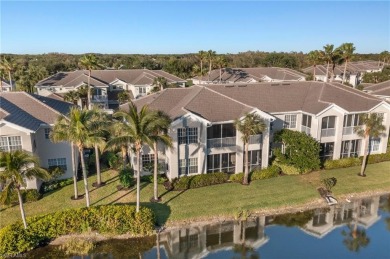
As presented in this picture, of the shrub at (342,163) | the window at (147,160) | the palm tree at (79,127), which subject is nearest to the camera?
the palm tree at (79,127)

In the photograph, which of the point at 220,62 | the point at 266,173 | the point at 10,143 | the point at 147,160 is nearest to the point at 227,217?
the point at 266,173

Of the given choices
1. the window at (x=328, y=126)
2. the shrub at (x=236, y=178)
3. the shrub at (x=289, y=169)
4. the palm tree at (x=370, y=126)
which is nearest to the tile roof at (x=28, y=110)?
the shrub at (x=236, y=178)

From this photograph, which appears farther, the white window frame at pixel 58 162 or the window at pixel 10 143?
the white window frame at pixel 58 162

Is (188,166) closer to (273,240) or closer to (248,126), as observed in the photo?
(248,126)

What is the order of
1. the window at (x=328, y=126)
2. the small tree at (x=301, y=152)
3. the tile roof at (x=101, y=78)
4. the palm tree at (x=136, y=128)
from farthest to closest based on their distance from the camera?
the tile roof at (x=101, y=78) → the window at (x=328, y=126) → the small tree at (x=301, y=152) → the palm tree at (x=136, y=128)

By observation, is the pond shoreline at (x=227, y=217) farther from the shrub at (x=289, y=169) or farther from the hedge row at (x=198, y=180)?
the hedge row at (x=198, y=180)

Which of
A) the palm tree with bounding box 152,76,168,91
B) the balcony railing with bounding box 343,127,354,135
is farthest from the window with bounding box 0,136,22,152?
the palm tree with bounding box 152,76,168,91
